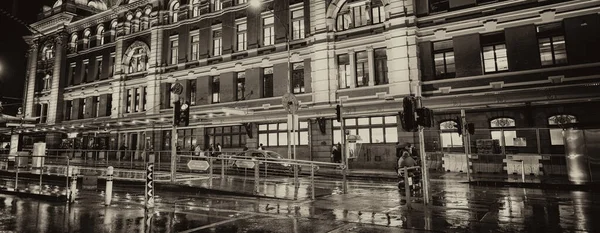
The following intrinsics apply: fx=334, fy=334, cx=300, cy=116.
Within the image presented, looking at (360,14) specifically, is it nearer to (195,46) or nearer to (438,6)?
(438,6)

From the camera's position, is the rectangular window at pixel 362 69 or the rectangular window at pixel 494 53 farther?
the rectangular window at pixel 362 69

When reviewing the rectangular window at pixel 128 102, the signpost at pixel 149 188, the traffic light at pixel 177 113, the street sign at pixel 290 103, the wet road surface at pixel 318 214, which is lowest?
the wet road surface at pixel 318 214

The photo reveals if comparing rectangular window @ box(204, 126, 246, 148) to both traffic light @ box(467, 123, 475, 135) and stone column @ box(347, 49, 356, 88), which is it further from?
traffic light @ box(467, 123, 475, 135)

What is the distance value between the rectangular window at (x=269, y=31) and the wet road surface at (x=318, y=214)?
671 inches

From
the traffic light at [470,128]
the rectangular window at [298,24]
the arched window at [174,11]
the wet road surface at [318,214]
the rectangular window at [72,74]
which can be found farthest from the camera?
the rectangular window at [72,74]

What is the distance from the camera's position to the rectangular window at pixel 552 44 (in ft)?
58.7

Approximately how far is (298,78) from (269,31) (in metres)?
4.81

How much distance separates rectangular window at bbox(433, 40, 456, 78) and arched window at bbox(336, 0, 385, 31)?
4074 mm

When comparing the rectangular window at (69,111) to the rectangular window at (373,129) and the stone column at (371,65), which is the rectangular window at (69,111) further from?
the stone column at (371,65)

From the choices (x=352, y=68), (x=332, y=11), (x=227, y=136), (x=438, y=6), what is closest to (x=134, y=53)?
(x=227, y=136)

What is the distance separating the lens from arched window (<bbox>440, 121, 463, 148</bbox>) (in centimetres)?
1934

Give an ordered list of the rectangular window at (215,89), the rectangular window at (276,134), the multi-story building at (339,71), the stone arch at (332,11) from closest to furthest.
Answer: the multi-story building at (339,71) → the stone arch at (332,11) → the rectangular window at (276,134) → the rectangular window at (215,89)

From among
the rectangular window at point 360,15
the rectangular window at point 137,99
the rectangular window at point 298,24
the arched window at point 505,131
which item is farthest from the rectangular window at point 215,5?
the arched window at point 505,131

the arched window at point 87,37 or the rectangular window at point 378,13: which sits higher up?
the arched window at point 87,37
